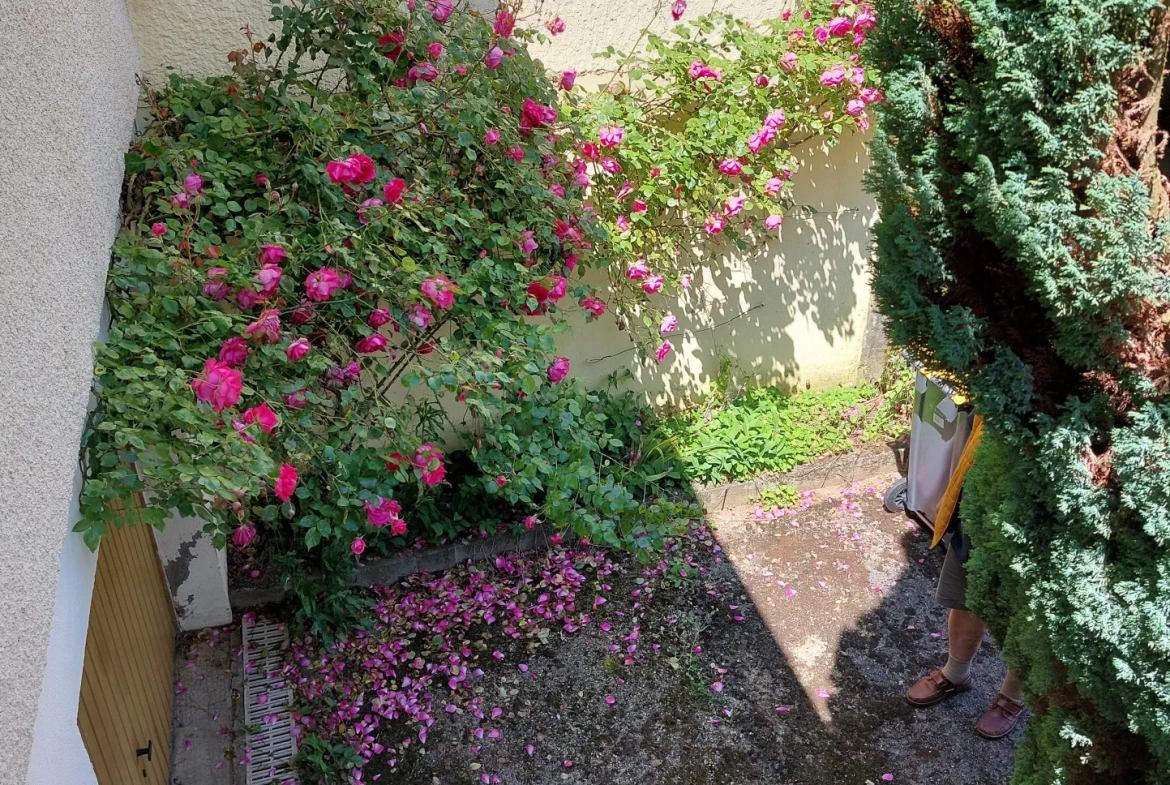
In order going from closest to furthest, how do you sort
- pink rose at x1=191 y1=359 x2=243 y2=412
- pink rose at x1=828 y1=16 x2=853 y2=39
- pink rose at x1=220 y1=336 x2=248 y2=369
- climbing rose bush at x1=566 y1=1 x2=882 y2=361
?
pink rose at x1=191 y1=359 x2=243 y2=412
pink rose at x1=220 y1=336 x2=248 y2=369
climbing rose bush at x1=566 y1=1 x2=882 y2=361
pink rose at x1=828 y1=16 x2=853 y2=39

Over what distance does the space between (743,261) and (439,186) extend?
249cm

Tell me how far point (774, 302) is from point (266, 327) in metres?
3.72

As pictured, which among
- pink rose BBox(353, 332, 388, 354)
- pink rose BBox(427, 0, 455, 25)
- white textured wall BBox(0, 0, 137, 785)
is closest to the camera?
white textured wall BBox(0, 0, 137, 785)

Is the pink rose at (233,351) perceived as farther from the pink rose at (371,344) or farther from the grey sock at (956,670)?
the grey sock at (956,670)

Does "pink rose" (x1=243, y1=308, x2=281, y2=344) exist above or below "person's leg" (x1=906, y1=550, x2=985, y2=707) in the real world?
above

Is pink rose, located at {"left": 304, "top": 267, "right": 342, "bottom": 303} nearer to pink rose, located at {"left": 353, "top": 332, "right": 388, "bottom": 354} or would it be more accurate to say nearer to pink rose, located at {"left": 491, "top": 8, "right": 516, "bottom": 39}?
pink rose, located at {"left": 353, "top": 332, "right": 388, "bottom": 354}

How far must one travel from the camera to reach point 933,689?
12.7 ft

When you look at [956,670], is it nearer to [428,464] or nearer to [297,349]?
[428,464]

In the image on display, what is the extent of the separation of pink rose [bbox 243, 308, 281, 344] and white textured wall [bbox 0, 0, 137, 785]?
16.4 inches

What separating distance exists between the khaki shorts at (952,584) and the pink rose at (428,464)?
2193 mm

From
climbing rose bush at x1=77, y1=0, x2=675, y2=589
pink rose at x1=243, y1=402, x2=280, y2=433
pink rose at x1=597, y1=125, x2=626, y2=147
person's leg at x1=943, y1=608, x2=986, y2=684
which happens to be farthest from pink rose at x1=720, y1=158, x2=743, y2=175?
pink rose at x1=243, y1=402, x2=280, y2=433

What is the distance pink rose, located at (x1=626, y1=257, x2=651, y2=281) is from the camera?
14.9 ft

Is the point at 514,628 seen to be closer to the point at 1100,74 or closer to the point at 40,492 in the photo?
the point at 40,492

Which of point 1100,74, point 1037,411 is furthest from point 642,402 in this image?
point 1100,74
